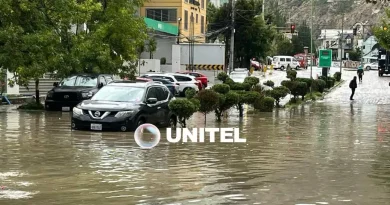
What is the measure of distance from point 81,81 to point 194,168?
56.6ft

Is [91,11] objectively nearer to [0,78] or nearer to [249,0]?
[0,78]

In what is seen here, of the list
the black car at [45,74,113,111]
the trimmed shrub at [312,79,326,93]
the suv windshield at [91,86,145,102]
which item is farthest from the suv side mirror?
the trimmed shrub at [312,79,326,93]

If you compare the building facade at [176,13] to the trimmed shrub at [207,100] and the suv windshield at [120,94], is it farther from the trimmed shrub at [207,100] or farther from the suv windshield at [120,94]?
the suv windshield at [120,94]

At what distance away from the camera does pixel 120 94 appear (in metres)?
20.6

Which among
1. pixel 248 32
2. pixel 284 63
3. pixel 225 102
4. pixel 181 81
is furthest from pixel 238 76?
pixel 284 63

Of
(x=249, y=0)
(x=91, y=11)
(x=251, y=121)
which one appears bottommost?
(x=251, y=121)

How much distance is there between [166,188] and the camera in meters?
10.5

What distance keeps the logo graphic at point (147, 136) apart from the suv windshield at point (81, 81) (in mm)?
9570

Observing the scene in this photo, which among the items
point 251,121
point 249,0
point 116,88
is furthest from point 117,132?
point 249,0

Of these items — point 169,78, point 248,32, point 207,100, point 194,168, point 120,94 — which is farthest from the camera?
point 248,32

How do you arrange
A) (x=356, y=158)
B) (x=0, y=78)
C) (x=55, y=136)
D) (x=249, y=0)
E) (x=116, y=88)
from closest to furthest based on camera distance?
(x=356, y=158), (x=55, y=136), (x=116, y=88), (x=0, y=78), (x=249, y=0)

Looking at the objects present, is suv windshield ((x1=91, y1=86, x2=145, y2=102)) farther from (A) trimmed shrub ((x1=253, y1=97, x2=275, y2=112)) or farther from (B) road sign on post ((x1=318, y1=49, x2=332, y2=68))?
(B) road sign on post ((x1=318, y1=49, x2=332, y2=68))

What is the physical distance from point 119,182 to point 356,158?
576 centimetres

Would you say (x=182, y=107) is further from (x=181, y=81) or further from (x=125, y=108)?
(x=181, y=81)
